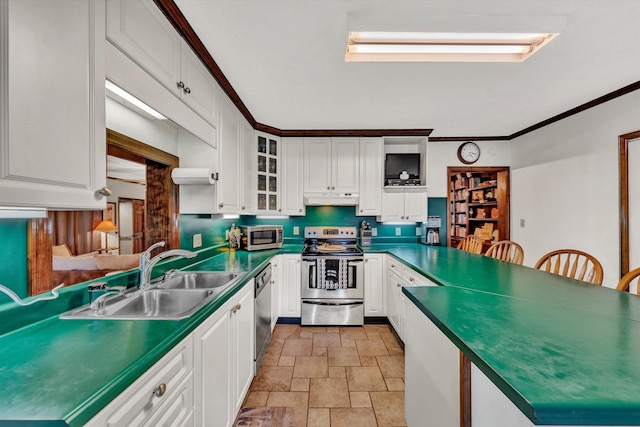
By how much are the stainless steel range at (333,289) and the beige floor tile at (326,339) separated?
18cm

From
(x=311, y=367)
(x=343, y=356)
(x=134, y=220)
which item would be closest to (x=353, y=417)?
(x=311, y=367)

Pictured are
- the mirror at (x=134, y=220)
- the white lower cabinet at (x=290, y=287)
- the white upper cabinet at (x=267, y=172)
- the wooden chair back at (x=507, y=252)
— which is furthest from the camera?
the white upper cabinet at (x=267, y=172)

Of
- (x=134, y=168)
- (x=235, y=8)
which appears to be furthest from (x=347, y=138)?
(x=134, y=168)

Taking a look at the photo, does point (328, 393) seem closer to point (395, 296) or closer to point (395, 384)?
point (395, 384)

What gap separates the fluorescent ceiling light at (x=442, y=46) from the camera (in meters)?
1.71

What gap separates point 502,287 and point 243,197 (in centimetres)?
236

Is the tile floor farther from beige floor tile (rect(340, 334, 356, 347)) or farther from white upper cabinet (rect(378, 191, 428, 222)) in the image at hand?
white upper cabinet (rect(378, 191, 428, 222))

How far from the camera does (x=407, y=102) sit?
2.69 m

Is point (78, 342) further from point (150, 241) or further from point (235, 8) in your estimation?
point (235, 8)

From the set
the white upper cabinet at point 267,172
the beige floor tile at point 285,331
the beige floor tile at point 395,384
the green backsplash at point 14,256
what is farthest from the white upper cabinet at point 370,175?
the green backsplash at point 14,256

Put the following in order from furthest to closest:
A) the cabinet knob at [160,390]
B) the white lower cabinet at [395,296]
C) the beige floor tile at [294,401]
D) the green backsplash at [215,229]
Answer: the white lower cabinet at [395,296], the beige floor tile at [294,401], the green backsplash at [215,229], the cabinet knob at [160,390]

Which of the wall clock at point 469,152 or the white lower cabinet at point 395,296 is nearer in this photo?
the white lower cabinet at point 395,296

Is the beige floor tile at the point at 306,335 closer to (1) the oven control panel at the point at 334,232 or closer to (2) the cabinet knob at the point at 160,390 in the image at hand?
(1) the oven control panel at the point at 334,232

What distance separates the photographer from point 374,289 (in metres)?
3.28
